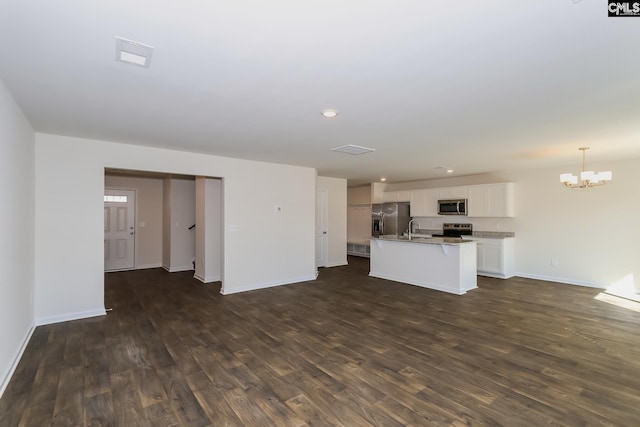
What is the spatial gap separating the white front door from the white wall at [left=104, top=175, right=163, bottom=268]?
127 mm

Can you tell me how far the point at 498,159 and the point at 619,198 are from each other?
244cm

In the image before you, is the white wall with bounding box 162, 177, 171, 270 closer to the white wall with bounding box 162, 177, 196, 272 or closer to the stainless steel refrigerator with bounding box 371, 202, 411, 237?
the white wall with bounding box 162, 177, 196, 272

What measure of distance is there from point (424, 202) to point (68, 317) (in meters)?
7.67

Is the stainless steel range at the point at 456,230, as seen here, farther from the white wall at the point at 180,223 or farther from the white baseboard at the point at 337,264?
the white wall at the point at 180,223

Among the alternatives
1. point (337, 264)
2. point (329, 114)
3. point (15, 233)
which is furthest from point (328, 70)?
point (337, 264)

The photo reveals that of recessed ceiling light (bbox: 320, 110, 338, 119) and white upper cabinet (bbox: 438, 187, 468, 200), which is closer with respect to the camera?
recessed ceiling light (bbox: 320, 110, 338, 119)

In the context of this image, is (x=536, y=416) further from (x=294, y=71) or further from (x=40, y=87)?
(x=40, y=87)

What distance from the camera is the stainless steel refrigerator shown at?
352 inches

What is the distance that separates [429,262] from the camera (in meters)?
5.95

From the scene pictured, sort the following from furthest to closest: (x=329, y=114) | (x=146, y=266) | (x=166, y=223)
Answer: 1. (x=146, y=266)
2. (x=166, y=223)
3. (x=329, y=114)

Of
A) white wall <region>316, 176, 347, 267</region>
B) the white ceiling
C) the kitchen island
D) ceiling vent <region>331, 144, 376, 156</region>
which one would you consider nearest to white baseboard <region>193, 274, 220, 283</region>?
white wall <region>316, 176, 347, 267</region>

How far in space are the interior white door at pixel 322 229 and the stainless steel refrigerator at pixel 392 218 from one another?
1.91m

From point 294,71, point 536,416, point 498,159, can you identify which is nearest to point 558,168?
point 498,159

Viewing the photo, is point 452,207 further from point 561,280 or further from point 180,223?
point 180,223
